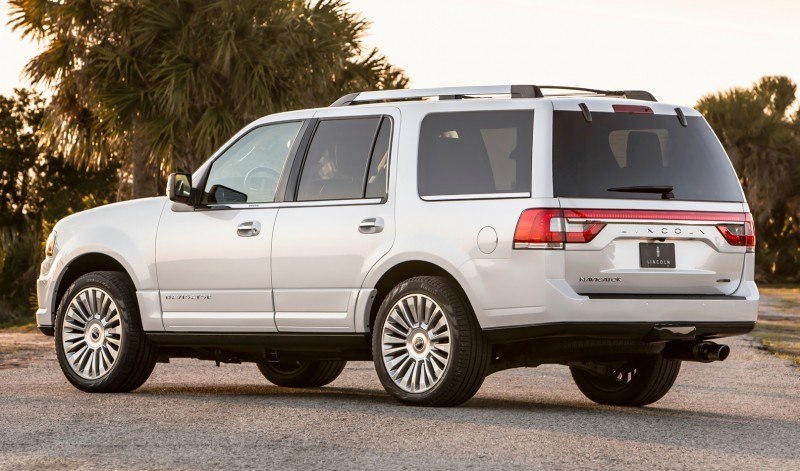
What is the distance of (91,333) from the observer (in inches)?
414

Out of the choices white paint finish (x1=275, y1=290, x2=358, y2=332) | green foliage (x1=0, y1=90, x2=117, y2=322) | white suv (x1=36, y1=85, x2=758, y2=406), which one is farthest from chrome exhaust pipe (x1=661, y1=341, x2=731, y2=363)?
green foliage (x1=0, y1=90, x2=117, y2=322)

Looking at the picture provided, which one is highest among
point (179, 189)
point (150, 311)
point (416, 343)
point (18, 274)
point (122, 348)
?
point (179, 189)

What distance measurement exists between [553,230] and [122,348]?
12.0ft

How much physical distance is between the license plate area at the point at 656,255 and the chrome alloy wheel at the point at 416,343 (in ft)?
4.30

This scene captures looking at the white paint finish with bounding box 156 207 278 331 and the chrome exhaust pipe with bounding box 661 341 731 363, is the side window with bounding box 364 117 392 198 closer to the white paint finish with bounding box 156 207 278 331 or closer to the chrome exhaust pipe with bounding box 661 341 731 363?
the white paint finish with bounding box 156 207 278 331

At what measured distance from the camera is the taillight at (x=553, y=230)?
27.5ft

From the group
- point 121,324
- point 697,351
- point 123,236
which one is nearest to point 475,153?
point 697,351

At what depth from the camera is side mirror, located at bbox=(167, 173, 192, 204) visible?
10188 mm

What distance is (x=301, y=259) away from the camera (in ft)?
31.4

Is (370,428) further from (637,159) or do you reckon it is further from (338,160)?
(637,159)

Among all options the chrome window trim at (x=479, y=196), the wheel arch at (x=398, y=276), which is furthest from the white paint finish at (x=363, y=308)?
the chrome window trim at (x=479, y=196)

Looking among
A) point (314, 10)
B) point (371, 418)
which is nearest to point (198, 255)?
point (371, 418)

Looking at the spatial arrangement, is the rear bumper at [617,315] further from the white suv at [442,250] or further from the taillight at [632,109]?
the taillight at [632,109]

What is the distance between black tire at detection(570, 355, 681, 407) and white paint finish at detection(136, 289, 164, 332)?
3.10 meters
